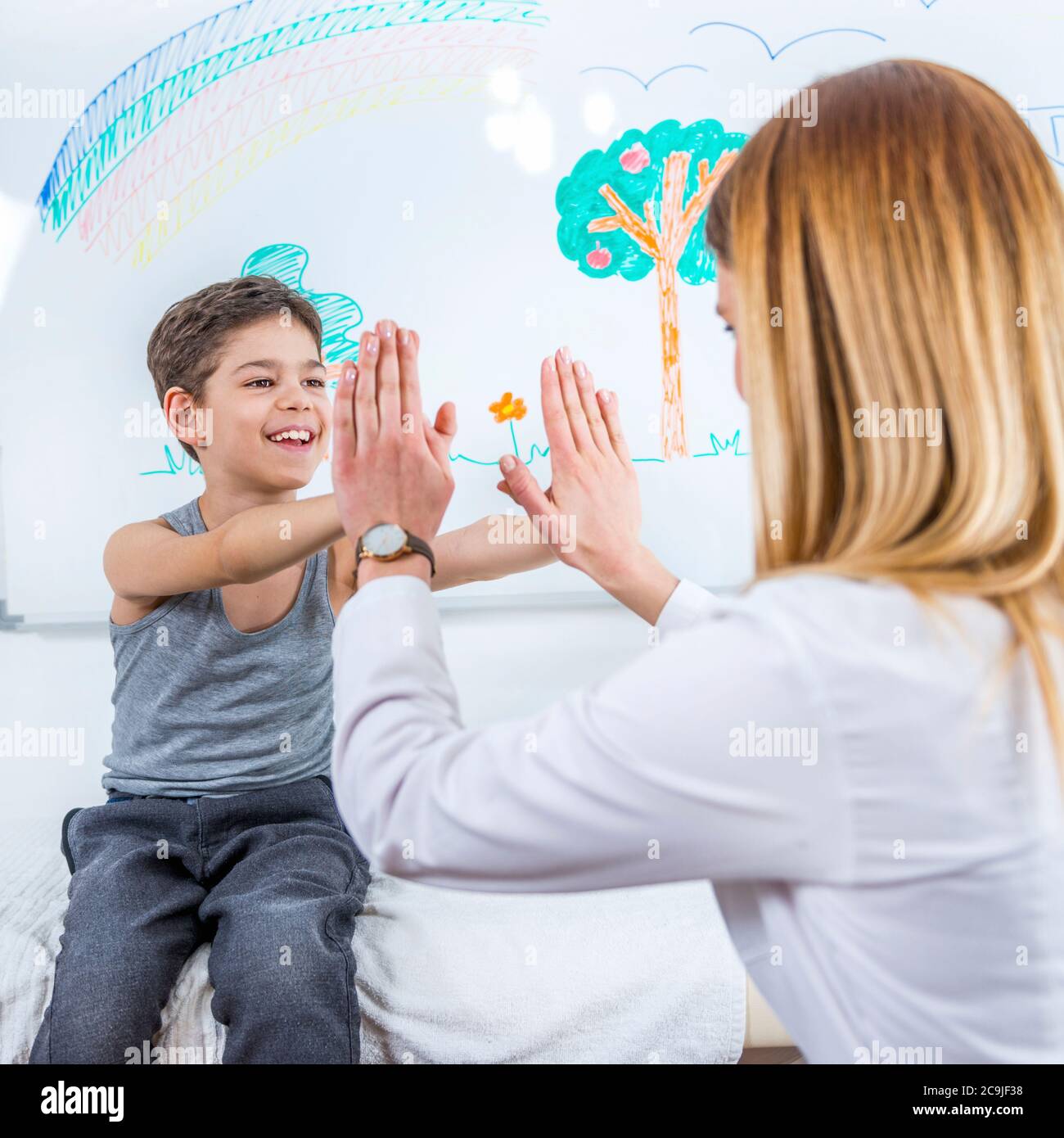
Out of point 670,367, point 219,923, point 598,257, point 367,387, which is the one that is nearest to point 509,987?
point 219,923

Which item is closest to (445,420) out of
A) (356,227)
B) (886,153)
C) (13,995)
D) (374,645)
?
(374,645)

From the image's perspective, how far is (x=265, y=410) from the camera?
4.56 feet

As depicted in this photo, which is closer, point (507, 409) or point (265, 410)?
point (265, 410)

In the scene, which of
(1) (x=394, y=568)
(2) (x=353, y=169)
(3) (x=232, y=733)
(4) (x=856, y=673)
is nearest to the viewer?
(4) (x=856, y=673)

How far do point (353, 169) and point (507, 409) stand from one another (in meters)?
0.47

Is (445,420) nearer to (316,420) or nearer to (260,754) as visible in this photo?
(316,420)

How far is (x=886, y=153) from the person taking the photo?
2.29 feet

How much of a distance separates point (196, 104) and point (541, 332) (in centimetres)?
68

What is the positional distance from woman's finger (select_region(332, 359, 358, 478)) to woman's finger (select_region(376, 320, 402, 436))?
2cm

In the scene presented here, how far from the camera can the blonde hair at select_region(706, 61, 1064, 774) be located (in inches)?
26.2

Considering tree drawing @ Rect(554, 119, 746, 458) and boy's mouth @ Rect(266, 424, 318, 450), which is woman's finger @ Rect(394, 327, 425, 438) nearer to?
boy's mouth @ Rect(266, 424, 318, 450)

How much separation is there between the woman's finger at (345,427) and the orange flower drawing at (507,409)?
862 mm

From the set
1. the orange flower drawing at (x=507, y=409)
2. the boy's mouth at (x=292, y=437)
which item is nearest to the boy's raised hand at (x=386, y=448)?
the boy's mouth at (x=292, y=437)

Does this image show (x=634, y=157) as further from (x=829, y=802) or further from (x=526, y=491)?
(x=829, y=802)
